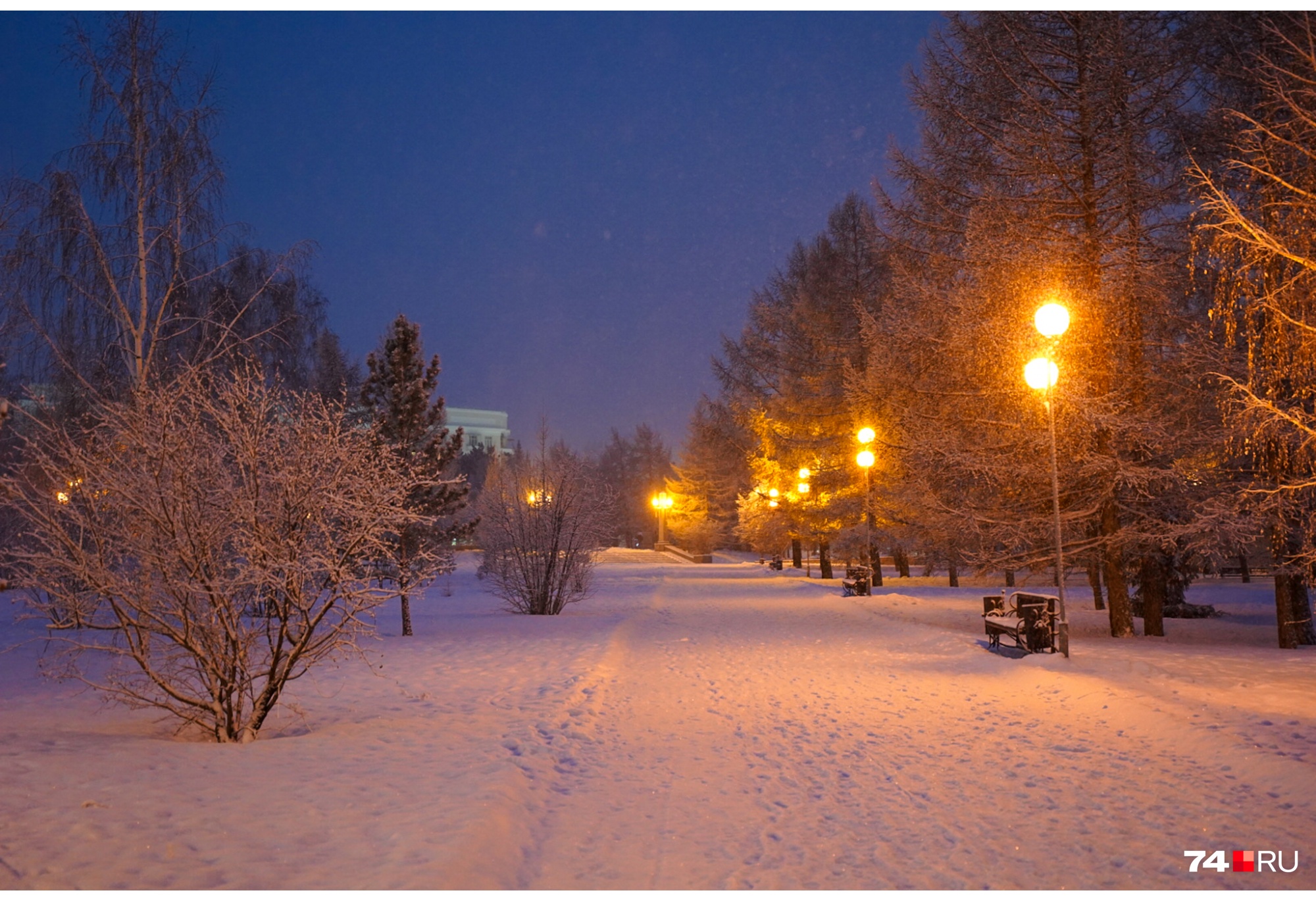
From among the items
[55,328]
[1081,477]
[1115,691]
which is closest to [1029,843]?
[1115,691]

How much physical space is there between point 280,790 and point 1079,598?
2955cm

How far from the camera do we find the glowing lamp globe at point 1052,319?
35.8 ft

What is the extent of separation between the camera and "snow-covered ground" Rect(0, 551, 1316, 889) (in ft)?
15.1

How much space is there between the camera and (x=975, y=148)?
16016 mm

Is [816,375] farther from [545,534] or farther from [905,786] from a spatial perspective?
[905,786]

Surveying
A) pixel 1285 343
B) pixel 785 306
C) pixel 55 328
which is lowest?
pixel 1285 343

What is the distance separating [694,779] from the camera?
6.57m

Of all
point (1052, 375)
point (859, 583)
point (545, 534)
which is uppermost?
point (1052, 375)

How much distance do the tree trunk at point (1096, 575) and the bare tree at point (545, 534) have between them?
435 inches

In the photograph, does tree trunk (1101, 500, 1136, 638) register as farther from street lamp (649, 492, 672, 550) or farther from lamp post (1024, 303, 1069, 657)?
street lamp (649, 492, 672, 550)

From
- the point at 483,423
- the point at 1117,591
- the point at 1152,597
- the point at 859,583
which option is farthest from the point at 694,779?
the point at 483,423

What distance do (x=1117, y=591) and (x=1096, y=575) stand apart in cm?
426

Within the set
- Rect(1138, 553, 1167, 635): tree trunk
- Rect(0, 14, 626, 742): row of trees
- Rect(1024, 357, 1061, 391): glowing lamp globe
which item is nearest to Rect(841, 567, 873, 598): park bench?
Rect(0, 14, 626, 742): row of trees

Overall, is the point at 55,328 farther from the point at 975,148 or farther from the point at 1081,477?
the point at 1081,477
